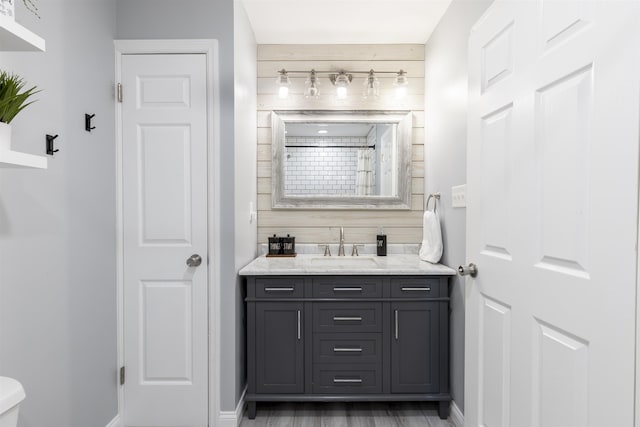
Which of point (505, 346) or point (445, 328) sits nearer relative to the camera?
point (505, 346)

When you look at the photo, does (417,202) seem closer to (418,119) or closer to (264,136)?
(418,119)

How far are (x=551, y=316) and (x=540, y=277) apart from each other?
4.9 inches

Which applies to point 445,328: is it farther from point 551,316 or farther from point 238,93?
point 238,93

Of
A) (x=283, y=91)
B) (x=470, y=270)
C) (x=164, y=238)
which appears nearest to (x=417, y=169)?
(x=283, y=91)

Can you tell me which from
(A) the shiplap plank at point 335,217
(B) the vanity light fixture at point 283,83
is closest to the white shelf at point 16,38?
(B) the vanity light fixture at point 283,83

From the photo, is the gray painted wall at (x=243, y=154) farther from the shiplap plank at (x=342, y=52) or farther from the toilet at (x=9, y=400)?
the toilet at (x=9, y=400)

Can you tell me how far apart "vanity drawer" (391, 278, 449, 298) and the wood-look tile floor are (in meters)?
0.73

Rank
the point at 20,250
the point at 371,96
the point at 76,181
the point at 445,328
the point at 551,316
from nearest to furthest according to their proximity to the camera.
→ the point at 551,316 < the point at 20,250 < the point at 76,181 < the point at 445,328 < the point at 371,96

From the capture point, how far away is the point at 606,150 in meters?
0.92

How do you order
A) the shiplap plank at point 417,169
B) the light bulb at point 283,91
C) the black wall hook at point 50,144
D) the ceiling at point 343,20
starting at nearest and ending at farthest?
the black wall hook at point 50,144, the ceiling at point 343,20, the light bulb at point 283,91, the shiplap plank at point 417,169

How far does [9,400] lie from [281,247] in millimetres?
1873

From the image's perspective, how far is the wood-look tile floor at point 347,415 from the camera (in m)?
2.07

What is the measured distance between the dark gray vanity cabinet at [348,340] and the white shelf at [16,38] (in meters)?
1.45

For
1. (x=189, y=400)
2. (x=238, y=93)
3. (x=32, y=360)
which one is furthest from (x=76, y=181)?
(x=189, y=400)
